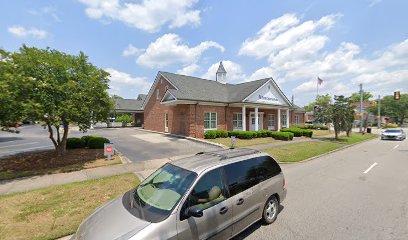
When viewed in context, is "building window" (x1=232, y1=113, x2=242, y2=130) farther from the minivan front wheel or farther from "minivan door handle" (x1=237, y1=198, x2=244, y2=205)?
"minivan door handle" (x1=237, y1=198, x2=244, y2=205)

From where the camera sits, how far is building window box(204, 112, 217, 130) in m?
20.0

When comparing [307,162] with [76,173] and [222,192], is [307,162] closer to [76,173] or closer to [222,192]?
[222,192]

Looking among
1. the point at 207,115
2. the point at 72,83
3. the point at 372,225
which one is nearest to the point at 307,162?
the point at 372,225

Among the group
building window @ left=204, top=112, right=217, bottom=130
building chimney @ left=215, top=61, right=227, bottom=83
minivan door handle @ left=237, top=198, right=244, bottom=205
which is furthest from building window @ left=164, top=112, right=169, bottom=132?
minivan door handle @ left=237, top=198, right=244, bottom=205

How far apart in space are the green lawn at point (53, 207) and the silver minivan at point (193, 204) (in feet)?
5.40

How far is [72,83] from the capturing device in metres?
8.91

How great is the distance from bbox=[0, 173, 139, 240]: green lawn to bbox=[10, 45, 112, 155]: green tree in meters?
3.59

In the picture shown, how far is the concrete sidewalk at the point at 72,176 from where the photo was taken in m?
6.80

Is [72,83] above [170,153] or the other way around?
above

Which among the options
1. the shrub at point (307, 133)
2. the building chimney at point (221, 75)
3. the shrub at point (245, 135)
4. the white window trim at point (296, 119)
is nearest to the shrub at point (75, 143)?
the shrub at point (245, 135)

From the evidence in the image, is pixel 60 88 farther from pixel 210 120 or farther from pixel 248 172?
pixel 210 120

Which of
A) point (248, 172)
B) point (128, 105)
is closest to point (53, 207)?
point (248, 172)

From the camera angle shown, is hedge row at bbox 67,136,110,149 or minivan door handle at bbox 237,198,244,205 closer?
minivan door handle at bbox 237,198,244,205

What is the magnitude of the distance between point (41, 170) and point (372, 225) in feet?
38.7
